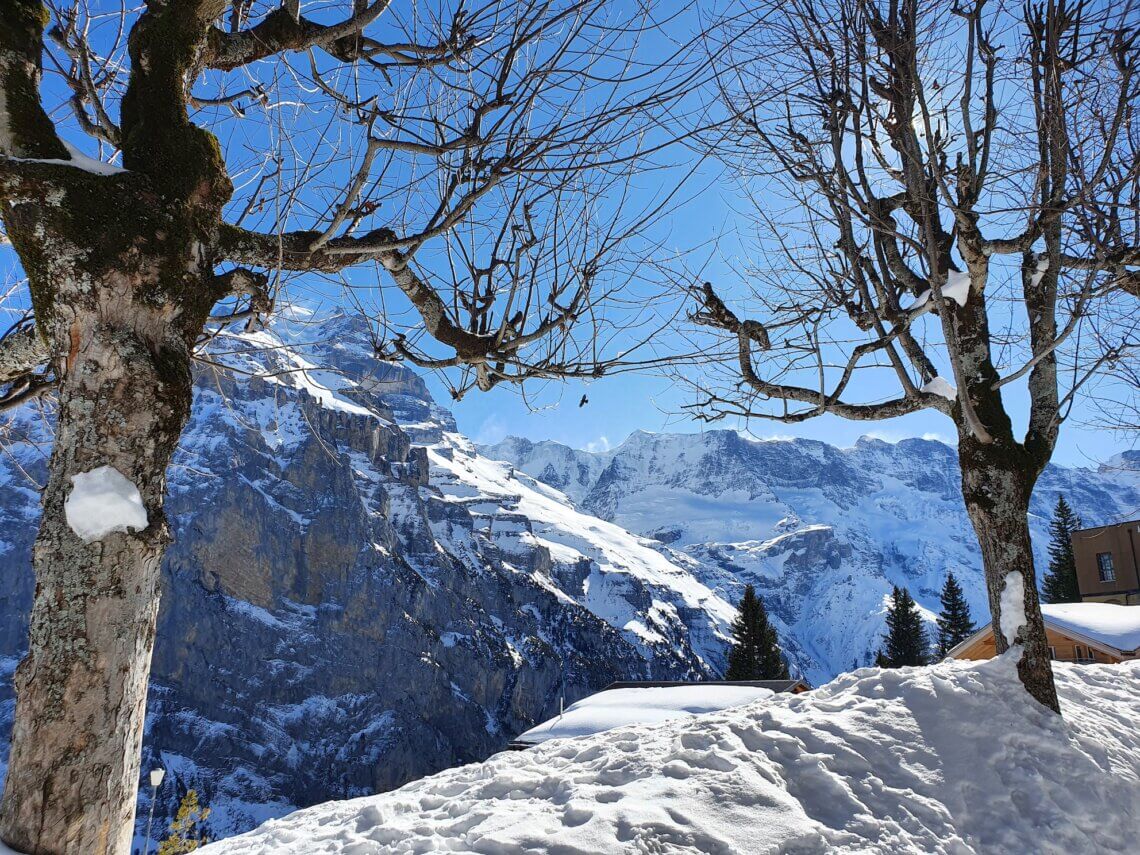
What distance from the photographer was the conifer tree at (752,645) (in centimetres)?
3906

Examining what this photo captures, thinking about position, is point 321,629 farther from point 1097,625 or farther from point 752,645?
point 1097,625

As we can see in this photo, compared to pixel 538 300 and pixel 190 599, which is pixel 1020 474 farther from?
pixel 190 599

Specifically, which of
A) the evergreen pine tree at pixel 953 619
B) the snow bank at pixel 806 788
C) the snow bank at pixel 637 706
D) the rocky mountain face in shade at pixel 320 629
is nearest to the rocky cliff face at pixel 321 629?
the rocky mountain face in shade at pixel 320 629

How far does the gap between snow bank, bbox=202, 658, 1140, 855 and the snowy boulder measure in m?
1.84

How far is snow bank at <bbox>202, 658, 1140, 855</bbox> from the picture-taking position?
3043 millimetres

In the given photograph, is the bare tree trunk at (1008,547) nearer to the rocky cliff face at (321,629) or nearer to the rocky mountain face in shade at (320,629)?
the rocky cliff face at (321,629)

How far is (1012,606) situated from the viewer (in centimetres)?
500

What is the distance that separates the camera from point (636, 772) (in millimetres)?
3564

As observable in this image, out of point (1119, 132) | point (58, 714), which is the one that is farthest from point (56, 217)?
point (1119, 132)

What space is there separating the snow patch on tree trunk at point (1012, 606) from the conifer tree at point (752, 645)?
116 ft

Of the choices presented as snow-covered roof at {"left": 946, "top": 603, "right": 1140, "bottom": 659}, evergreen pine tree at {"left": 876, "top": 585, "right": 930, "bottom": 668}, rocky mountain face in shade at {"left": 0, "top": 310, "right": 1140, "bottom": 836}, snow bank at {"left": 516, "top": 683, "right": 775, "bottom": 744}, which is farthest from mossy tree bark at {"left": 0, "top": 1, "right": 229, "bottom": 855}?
rocky mountain face in shade at {"left": 0, "top": 310, "right": 1140, "bottom": 836}

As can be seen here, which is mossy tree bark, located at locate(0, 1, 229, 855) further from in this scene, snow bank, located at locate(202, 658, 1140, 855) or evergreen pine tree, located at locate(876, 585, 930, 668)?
evergreen pine tree, located at locate(876, 585, 930, 668)

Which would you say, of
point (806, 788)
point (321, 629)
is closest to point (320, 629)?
point (321, 629)

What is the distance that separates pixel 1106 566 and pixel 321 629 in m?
90.0
